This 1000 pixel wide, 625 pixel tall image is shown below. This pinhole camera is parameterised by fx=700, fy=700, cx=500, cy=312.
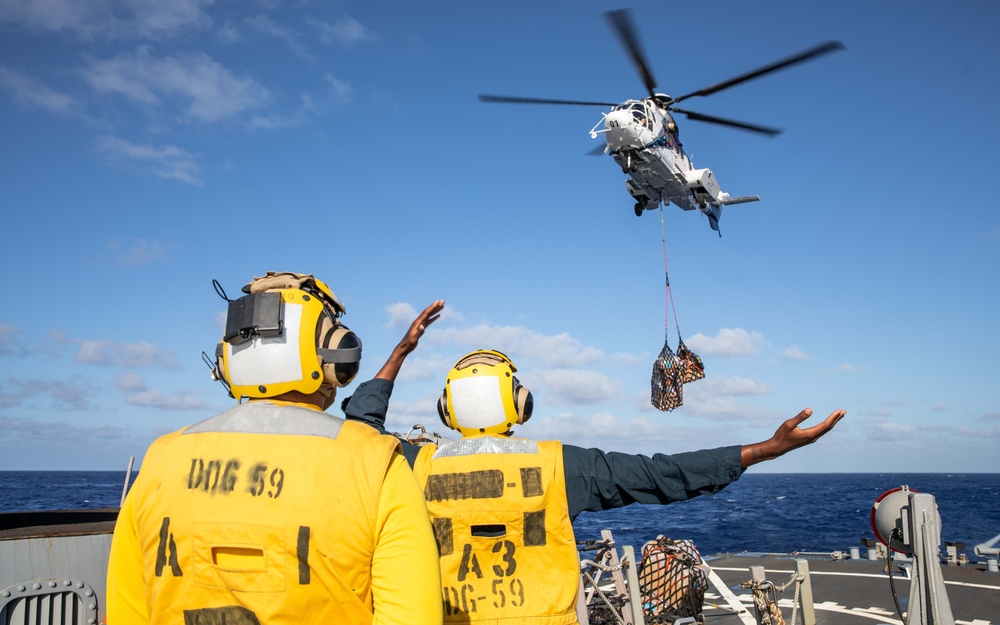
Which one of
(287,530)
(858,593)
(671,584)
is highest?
(287,530)

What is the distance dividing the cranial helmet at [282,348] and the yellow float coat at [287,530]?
0.24 metres

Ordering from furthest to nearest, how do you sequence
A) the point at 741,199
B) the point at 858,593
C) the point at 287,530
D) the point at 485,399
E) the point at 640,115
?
1. the point at 741,199
2. the point at 640,115
3. the point at 858,593
4. the point at 485,399
5. the point at 287,530

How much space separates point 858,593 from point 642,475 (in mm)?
16115

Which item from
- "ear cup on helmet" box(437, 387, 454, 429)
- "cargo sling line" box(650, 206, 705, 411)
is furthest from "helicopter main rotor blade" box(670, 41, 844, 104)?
"ear cup on helmet" box(437, 387, 454, 429)

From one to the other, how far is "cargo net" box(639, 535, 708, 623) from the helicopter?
10370 mm

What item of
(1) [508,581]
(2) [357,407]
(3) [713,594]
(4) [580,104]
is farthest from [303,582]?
(4) [580,104]

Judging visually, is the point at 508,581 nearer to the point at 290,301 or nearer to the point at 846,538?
the point at 290,301

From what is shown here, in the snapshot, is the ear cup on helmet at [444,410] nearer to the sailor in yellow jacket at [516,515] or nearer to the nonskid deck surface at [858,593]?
the sailor in yellow jacket at [516,515]

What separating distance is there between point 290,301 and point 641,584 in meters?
12.1

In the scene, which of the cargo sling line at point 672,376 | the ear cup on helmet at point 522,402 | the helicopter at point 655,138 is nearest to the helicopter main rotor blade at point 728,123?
the helicopter at point 655,138

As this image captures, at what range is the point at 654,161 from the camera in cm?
1898

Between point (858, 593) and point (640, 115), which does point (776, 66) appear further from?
point (858, 593)

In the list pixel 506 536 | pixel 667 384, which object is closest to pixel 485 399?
pixel 506 536

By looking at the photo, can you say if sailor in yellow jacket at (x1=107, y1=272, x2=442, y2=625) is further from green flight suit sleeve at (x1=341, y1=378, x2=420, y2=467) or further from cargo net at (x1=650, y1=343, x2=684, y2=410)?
cargo net at (x1=650, y1=343, x2=684, y2=410)
